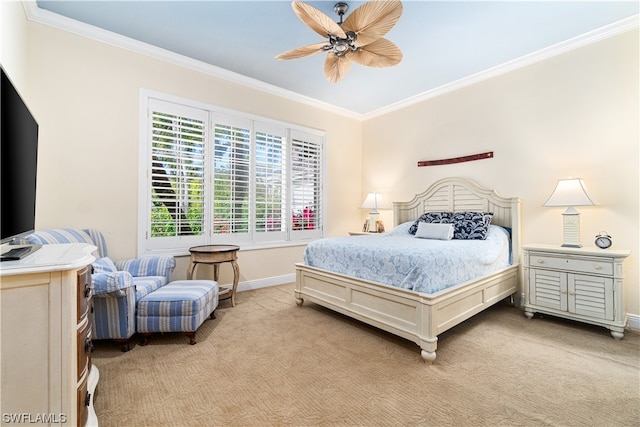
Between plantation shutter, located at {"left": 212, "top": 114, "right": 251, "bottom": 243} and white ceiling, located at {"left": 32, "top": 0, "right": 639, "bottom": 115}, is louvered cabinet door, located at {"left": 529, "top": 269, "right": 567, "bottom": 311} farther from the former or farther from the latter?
plantation shutter, located at {"left": 212, "top": 114, "right": 251, "bottom": 243}

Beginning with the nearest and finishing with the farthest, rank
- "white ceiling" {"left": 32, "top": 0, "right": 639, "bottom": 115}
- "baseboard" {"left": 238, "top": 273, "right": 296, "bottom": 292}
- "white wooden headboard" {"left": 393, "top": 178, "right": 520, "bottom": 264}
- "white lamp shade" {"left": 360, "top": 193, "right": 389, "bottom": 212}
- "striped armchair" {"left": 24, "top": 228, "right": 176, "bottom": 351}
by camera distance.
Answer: "striped armchair" {"left": 24, "top": 228, "right": 176, "bottom": 351}
"white ceiling" {"left": 32, "top": 0, "right": 639, "bottom": 115}
"white wooden headboard" {"left": 393, "top": 178, "right": 520, "bottom": 264}
"baseboard" {"left": 238, "top": 273, "right": 296, "bottom": 292}
"white lamp shade" {"left": 360, "top": 193, "right": 389, "bottom": 212}

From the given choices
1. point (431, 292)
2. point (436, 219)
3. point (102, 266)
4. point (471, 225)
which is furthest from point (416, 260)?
point (102, 266)

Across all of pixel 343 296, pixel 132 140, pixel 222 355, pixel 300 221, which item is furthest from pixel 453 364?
pixel 132 140

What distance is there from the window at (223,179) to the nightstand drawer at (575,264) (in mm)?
3020

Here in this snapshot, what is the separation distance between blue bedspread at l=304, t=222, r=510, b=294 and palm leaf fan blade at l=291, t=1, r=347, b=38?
189 centimetres

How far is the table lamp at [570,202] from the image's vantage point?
9.27 ft

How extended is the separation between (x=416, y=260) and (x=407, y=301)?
34 cm

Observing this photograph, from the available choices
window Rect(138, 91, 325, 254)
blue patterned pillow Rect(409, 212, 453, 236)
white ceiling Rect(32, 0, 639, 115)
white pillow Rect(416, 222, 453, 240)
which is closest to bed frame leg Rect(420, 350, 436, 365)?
white pillow Rect(416, 222, 453, 240)

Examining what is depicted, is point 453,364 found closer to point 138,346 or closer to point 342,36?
point 138,346

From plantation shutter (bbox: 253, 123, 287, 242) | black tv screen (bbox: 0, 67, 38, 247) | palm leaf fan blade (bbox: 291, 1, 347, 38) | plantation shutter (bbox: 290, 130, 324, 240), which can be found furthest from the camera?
plantation shutter (bbox: 290, 130, 324, 240)

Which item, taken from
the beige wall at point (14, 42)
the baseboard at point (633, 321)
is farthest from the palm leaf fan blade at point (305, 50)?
the baseboard at point (633, 321)

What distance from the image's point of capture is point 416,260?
2.30 meters

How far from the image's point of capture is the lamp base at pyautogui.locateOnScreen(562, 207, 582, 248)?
9.51ft

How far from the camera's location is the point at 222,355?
2.22 meters
